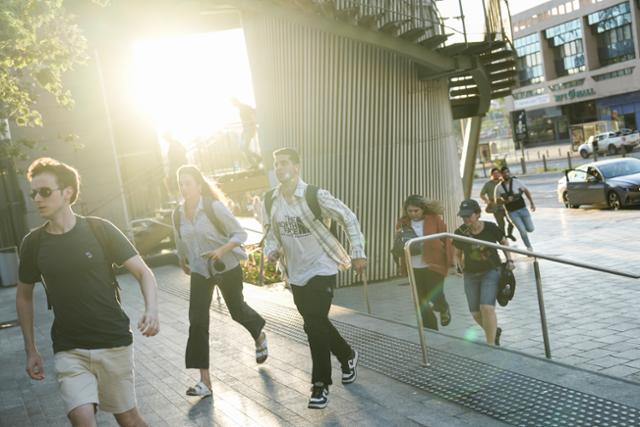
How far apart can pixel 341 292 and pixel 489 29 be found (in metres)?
6.16

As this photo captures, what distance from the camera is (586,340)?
8336mm

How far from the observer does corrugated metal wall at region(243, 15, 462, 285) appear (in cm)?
1339

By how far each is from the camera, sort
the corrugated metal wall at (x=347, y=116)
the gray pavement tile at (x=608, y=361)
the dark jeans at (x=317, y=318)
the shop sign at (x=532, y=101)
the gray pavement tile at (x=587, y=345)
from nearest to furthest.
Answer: the dark jeans at (x=317, y=318)
the gray pavement tile at (x=608, y=361)
the gray pavement tile at (x=587, y=345)
the corrugated metal wall at (x=347, y=116)
the shop sign at (x=532, y=101)

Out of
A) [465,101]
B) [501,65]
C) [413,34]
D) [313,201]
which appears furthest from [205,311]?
[465,101]

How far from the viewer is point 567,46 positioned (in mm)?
73875

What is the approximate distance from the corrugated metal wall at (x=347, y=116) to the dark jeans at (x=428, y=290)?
18.9 feet

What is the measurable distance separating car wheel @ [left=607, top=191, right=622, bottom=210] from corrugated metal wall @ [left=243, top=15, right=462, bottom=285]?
986cm

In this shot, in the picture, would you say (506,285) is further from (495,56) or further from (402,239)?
(495,56)

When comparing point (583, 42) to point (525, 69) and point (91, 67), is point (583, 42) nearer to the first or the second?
point (525, 69)

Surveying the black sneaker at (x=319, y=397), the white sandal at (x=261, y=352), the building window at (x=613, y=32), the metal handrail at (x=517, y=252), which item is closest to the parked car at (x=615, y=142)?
the building window at (x=613, y=32)

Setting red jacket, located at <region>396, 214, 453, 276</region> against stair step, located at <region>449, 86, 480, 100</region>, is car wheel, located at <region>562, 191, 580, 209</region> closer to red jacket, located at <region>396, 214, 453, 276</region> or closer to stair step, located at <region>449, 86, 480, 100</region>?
stair step, located at <region>449, 86, 480, 100</region>

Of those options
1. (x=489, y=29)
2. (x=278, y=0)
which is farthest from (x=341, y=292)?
(x=489, y=29)

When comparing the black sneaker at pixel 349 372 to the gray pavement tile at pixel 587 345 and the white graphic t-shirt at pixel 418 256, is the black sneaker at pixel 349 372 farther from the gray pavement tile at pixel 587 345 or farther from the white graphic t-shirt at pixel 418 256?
the gray pavement tile at pixel 587 345

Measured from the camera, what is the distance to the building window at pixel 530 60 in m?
78.1
